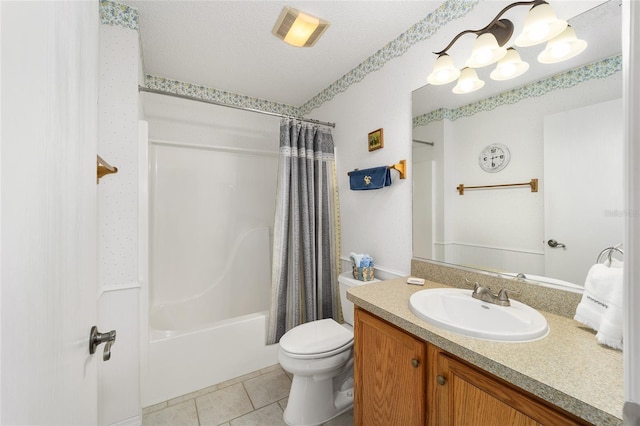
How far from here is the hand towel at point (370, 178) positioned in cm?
175

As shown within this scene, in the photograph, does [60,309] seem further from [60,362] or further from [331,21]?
[331,21]

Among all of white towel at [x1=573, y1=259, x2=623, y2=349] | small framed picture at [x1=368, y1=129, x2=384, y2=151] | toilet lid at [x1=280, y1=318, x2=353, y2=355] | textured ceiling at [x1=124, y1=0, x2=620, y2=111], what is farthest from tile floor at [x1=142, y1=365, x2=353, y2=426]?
textured ceiling at [x1=124, y1=0, x2=620, y2=111]

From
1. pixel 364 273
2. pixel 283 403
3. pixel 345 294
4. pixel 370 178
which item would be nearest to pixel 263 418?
pixel 283 403

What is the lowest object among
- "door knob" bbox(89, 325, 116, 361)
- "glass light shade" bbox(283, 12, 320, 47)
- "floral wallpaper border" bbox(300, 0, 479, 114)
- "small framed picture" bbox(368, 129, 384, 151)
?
"door knob" bbox(89, 325, 116, 361)

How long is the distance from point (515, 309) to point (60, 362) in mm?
1357

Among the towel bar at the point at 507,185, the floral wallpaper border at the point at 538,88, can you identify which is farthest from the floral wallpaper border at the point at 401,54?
the towel bar at the point at 507,185

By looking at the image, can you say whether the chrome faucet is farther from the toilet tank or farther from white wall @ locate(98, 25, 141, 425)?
white wall @ locate(98, 25, 141, 425)

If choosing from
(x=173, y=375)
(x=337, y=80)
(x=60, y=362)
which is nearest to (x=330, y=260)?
(x=173, y=375)

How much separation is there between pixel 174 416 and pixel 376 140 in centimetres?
221

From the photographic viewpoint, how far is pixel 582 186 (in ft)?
3.29

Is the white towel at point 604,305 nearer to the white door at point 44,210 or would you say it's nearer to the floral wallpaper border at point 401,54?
the floral wallpaper border at point 401,54

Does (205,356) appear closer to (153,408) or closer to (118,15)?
(153,408)

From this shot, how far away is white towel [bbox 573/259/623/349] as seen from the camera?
0.75 metres

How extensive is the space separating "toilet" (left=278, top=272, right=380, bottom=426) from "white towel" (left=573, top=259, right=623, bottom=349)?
3.54 feet
